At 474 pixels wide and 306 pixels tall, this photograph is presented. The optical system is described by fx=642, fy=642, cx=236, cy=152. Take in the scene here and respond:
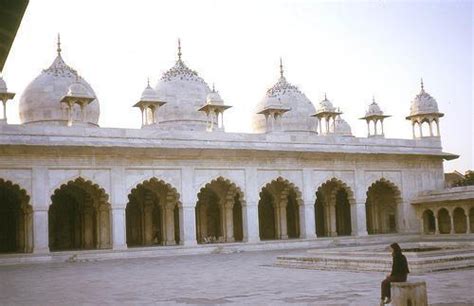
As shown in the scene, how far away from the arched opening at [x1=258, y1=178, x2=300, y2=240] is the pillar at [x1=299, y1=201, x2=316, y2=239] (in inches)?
46.2

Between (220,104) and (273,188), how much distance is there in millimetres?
3564

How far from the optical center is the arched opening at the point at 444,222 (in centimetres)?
2333

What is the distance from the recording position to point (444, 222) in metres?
23.7

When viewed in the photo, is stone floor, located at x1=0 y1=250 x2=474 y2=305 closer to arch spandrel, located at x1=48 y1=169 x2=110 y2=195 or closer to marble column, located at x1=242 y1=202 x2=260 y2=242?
arch spandrel, located at x1=48 y1=169 x2=110 y2=195

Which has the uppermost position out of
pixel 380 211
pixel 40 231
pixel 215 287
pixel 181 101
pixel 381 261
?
pixel 181 101

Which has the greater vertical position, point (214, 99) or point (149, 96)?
point (149, 96)

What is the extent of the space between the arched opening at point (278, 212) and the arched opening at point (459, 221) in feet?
18.5

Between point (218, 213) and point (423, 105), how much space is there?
8855 millimetres

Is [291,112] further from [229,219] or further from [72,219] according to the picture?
[72,219]

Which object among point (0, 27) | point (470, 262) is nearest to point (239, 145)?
point (470, 262)

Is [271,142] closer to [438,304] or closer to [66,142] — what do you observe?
[66,142]

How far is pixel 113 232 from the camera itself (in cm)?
1777

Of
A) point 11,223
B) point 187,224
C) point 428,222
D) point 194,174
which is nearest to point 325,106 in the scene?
point 428,222

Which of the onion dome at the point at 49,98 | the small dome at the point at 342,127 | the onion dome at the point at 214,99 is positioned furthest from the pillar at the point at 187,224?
the small dome at the point at 342,127
